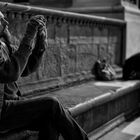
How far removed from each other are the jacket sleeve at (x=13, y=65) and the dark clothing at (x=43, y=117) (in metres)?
0.36

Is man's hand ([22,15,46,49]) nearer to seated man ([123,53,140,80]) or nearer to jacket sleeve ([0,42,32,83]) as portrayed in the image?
jacket sleeve ([0,42,32,83])

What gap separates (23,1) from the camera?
10797mm

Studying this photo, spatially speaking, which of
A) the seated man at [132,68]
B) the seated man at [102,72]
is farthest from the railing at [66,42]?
the seated man at [132,68]

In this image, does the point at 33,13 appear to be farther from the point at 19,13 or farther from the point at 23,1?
the point at 23,1

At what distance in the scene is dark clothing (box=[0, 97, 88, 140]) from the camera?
262 cm

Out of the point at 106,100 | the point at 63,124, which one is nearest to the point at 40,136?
the point at 63,124

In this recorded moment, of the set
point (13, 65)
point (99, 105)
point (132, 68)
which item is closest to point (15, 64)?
point (13, 65)

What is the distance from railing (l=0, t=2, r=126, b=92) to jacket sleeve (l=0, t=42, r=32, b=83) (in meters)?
1.72

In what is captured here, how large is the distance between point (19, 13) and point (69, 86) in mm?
1745

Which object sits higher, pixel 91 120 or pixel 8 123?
pixel 8 123

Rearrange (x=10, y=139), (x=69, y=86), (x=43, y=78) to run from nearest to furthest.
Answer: (x=10, y=139), (x=43, y=78), (x=69, y=86)

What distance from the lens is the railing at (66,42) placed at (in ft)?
14.3

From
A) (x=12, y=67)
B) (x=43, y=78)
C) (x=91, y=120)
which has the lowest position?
(x=91, y=120)

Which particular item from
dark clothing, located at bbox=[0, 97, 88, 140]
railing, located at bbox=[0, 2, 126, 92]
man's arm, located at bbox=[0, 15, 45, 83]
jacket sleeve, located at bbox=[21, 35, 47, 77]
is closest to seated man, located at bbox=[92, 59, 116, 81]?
railing, located at bbox=[0, 2, 126, 92]
